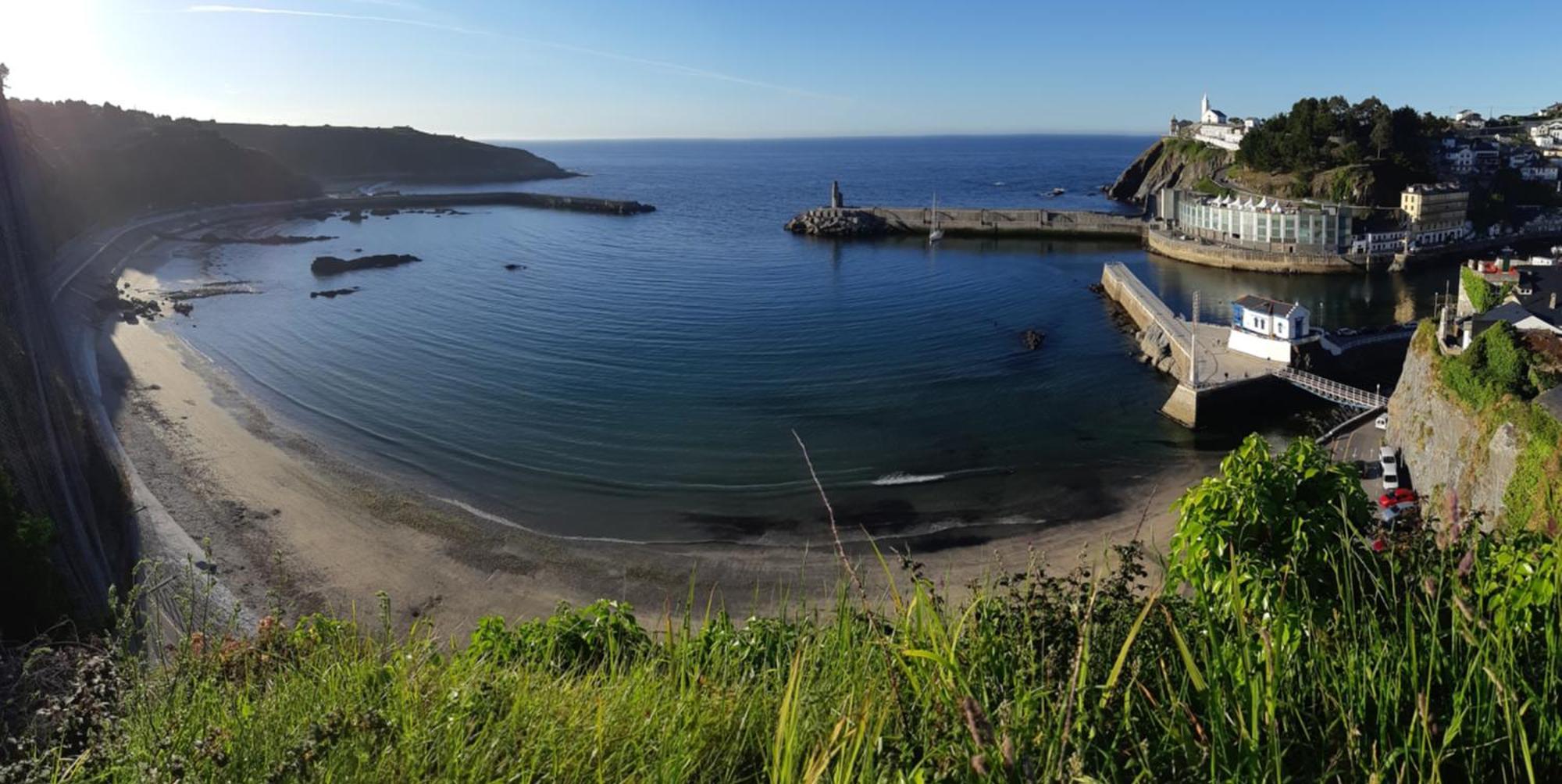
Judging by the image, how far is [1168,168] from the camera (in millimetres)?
81312

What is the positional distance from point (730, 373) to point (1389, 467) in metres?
17.6

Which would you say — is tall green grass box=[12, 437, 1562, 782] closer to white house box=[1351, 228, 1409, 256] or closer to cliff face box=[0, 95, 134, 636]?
cliff face box=[0, 95, 134, 636]

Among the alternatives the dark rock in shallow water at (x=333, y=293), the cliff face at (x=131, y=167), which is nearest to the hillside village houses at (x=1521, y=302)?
the dark rock in shallow water at (x=333, y=293)

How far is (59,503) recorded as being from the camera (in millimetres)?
12430

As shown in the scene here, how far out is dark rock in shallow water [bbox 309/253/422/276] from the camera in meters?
49.3

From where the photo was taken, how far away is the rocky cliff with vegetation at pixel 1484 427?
1256 cm

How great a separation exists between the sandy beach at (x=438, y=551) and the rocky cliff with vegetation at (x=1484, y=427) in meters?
4.27

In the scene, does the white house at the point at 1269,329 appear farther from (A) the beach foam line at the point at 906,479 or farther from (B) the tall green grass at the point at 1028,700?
(B) the tall green grass at the point at 1028,700

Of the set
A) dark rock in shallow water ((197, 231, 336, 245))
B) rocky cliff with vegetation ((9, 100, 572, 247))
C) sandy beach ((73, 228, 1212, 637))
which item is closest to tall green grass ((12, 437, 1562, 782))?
sandy beach ((73, 228, 1212, 637))

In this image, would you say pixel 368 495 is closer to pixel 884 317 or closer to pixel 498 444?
pixel 498 444

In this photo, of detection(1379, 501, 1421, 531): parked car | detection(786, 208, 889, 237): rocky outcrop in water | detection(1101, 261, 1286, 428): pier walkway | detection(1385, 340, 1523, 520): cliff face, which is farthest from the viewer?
detection(786, 208, 889, 237): rocky outcrop in water

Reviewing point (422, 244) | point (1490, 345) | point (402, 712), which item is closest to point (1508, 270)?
point (1490, 345)

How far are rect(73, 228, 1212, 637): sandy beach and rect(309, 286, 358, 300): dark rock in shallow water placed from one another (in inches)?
849

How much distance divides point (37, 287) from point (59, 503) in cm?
1514
